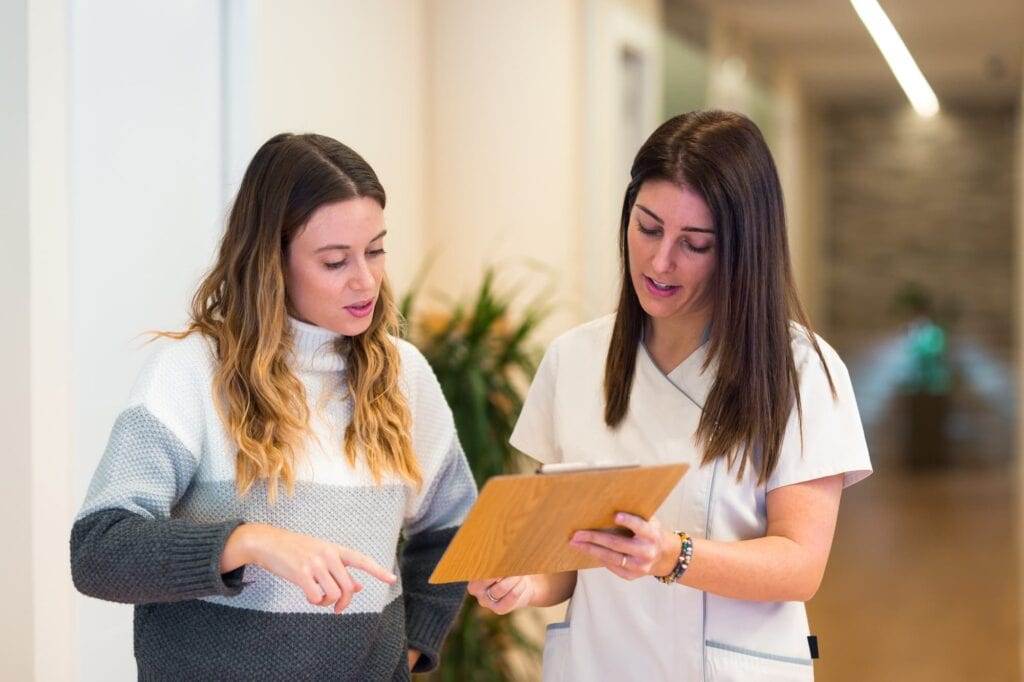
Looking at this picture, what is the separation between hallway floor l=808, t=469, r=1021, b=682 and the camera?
157 inches

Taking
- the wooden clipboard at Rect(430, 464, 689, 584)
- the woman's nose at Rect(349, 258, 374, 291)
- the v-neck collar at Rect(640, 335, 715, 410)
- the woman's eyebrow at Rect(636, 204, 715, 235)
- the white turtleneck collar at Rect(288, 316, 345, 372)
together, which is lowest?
the wooden clipboard at Rect(430, 464, 689, 584)

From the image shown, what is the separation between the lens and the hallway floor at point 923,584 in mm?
3994

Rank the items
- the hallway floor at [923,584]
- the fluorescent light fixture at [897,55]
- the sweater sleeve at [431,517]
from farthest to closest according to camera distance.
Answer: the hallway floor at [923,584] → the fluorescent light fixture at [897,55] → the sweater sleeve at [431,517]

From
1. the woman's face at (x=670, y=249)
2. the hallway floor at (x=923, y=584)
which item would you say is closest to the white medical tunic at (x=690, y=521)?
the woman's face at (x=670, y=249)

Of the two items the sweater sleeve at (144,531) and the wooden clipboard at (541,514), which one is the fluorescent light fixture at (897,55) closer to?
the wooden clipboard at (541,514)

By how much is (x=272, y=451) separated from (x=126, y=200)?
1.25m

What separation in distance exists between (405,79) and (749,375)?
2632 millimetres

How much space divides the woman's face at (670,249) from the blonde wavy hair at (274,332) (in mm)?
379

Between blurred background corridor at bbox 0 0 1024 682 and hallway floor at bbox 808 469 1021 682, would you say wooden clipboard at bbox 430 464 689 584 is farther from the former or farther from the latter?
hallway floor at bbox 808 469 1021 682

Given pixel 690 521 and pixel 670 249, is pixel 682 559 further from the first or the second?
pixel 670 249

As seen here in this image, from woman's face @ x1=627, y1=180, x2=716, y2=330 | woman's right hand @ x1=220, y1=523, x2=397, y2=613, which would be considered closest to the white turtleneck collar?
woman's right hand @ x1=220, y1=523, x2=397, y2=613

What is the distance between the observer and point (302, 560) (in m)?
1.32

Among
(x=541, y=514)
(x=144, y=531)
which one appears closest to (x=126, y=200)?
(x=144, y=531)

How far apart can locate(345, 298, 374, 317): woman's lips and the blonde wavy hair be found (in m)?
0.08
